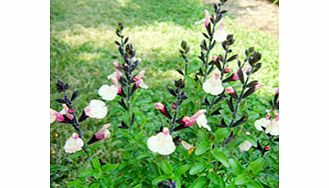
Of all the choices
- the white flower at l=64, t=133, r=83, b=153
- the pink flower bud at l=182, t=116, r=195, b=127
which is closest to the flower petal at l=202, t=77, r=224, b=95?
the pink flower bud at l=182, t=116, r=195, b=127

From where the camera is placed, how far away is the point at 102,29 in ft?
14.8

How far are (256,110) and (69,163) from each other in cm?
134

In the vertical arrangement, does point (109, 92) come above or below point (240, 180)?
above

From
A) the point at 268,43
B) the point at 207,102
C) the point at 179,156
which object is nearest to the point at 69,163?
the point at 179,156

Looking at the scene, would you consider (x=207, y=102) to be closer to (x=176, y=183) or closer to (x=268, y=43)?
(x=176, y=183)

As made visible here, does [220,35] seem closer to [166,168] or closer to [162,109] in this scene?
[162,109]

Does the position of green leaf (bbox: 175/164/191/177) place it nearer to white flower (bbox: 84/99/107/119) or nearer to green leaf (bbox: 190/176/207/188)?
green leaf (bbox: 190/176/207/188)

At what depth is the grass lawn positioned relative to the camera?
9.87 feet

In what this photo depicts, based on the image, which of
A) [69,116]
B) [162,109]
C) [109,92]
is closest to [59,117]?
[69,116]

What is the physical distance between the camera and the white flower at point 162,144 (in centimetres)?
124

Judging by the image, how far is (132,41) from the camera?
4.27 m

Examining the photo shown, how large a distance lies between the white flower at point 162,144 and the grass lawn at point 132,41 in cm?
129

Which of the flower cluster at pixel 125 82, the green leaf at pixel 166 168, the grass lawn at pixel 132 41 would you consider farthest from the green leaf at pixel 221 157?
the grass lawn at pixel 132 41

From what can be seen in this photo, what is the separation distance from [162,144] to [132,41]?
311 centimetres
